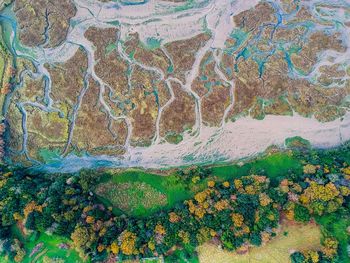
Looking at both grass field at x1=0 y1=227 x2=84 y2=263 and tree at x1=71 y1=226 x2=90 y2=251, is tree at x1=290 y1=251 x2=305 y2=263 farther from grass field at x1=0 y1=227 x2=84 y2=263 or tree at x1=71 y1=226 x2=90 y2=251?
grass field at x1=0 y1=227 x2=84 y2=263

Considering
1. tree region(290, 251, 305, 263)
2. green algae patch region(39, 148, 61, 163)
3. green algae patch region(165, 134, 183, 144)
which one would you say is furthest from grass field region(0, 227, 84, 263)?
tree region(290, 251, 305, 263)

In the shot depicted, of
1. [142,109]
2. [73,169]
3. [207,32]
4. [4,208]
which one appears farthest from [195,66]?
[4,208]

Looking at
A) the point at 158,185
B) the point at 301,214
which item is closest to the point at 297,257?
the point at 301,214

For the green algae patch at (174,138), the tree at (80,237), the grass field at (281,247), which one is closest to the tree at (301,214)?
the grass field at (281,247)

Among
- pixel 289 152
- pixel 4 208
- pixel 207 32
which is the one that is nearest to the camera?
pixel 4 208

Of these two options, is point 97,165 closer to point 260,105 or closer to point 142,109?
point 142,109
